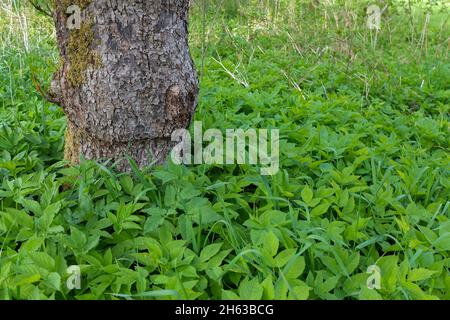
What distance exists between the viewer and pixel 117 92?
1982mm

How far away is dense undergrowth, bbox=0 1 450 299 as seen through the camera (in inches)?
59.6

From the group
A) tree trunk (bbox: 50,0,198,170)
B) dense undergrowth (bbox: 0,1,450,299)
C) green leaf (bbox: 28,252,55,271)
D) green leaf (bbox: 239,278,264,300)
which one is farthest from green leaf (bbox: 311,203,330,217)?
green leaf (bbox: 28,252,55,271)

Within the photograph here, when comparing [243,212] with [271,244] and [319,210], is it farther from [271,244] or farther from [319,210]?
[271,244]

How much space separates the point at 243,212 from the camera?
1.96m

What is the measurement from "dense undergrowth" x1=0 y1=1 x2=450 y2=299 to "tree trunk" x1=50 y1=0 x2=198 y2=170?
16 cm

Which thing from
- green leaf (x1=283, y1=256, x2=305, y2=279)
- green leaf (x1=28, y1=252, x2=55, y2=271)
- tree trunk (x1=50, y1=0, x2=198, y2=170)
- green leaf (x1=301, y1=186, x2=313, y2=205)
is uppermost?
tree trunk (x1=50, y1=0, x2=198, y2=170)

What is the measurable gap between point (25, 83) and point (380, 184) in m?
2.43

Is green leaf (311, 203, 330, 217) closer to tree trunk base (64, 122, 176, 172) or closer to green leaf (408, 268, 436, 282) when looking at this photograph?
green leaf (408, 268, 436, 282)

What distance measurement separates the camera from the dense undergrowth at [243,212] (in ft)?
4.97

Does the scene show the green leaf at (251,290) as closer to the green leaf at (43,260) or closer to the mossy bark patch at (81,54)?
the green leaf at (43,260)

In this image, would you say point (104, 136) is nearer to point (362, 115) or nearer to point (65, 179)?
point (65, 179)

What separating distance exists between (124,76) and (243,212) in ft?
2.30

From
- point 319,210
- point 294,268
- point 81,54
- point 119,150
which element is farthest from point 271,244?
point 81,54
